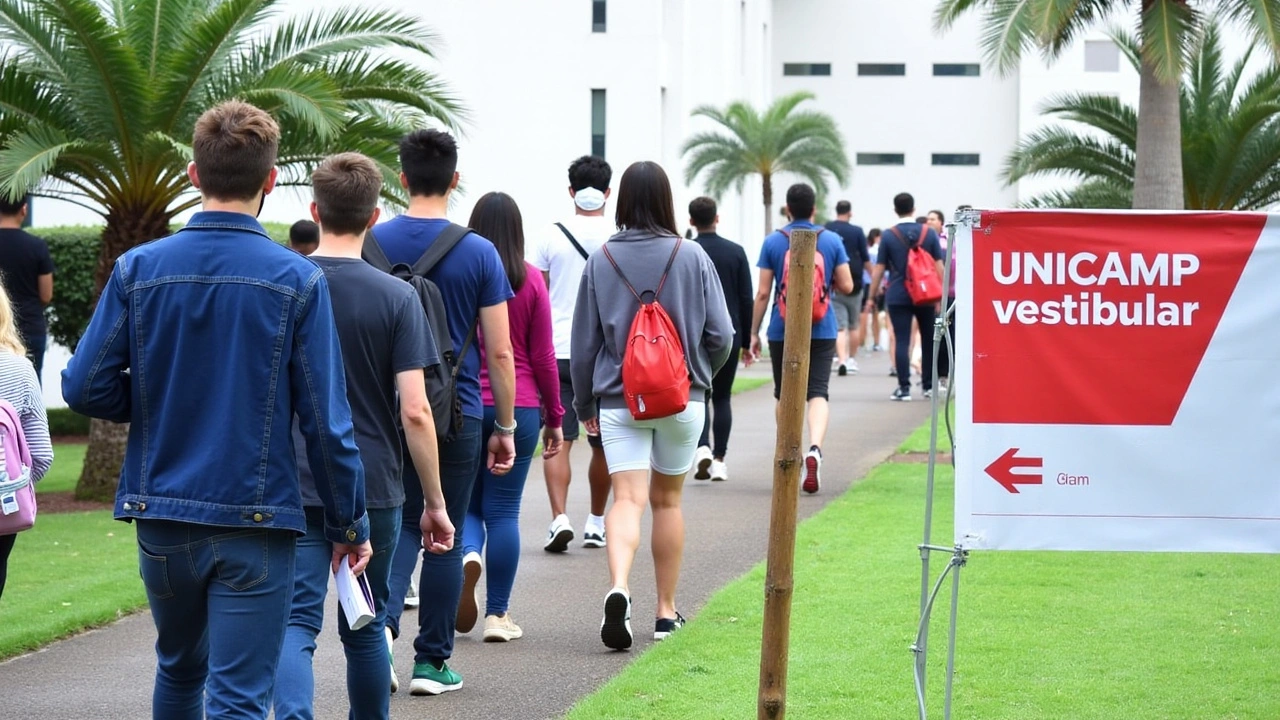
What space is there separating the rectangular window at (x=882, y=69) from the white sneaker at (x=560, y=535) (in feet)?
162

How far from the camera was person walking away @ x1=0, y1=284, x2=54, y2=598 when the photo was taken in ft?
16.7

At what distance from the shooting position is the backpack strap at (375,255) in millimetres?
5191

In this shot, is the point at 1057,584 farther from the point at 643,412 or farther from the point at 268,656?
the point at 268,656

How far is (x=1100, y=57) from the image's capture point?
52188 mm

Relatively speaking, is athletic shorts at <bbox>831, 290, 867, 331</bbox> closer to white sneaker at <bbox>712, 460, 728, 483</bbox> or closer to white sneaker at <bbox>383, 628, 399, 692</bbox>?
white sneaker at <bbox>712, 460, 728, 483</bbox>

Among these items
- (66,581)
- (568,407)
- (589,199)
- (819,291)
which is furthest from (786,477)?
(819,291)

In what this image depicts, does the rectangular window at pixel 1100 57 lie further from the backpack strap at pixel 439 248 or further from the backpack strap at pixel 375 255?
the backpack strap at pixel 375 255

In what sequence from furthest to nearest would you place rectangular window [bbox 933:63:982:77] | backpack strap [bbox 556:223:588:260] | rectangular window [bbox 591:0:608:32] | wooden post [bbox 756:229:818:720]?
rectangular window [bbox 933:63:982:77], rectangular window [bbox 591:0:608:32], backpack strap [bbox 556:223:588:260], wooden post [bbox 756:229:818:720]

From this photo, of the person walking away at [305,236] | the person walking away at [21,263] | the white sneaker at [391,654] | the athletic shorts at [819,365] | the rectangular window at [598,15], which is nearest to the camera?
the white sneaker at [391,654]

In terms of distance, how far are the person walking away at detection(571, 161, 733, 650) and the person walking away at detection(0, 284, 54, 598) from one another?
6.98 ft

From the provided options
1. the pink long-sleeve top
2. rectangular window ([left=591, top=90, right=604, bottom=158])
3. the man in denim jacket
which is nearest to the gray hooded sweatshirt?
the pink long-sleeve top

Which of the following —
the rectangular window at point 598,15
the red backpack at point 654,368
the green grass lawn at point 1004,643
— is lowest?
the green grass lawn at point 1004,643

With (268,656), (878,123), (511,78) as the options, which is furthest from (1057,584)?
(878,123)

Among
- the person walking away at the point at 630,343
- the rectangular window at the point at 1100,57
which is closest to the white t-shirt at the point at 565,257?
the person walking away at the point at 630,343
